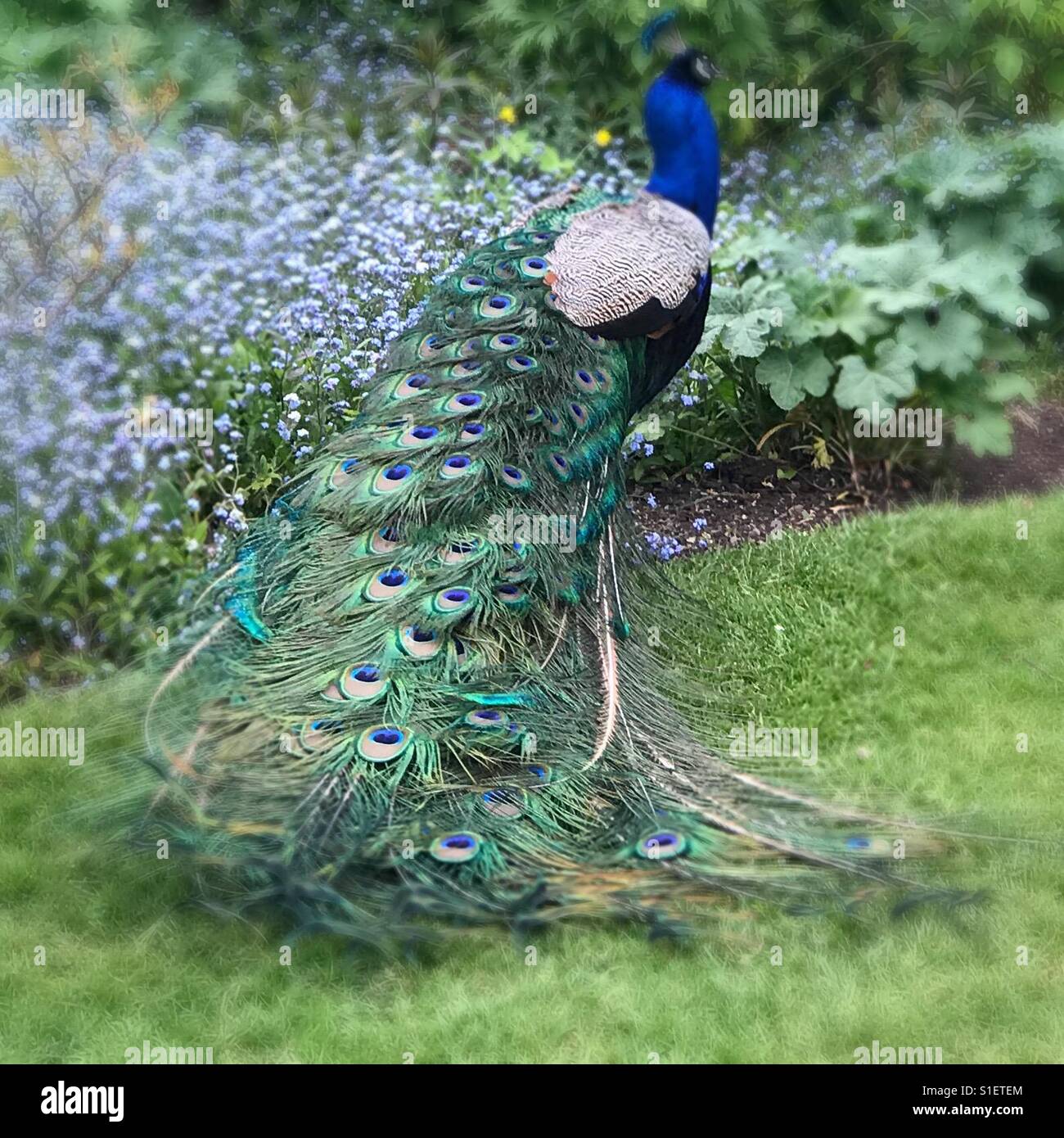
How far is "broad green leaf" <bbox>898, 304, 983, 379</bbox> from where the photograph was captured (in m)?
6.70

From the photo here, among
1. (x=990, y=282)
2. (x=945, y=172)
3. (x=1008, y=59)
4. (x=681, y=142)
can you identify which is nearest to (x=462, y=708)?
(x=681, y=142)

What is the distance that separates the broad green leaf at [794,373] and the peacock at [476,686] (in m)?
1.28

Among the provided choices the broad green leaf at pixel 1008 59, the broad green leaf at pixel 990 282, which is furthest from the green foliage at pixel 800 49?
the broad green leaf at pixel 990 282

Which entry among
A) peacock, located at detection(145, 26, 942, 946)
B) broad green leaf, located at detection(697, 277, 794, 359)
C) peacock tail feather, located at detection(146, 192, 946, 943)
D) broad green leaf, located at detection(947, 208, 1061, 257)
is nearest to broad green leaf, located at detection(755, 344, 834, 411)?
broad green leaf, located at detection(697, 277, 794, 359)

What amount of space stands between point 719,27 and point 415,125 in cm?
190

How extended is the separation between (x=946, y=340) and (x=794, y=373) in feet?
2.41

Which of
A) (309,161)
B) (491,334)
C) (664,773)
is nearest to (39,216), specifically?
(491,334)

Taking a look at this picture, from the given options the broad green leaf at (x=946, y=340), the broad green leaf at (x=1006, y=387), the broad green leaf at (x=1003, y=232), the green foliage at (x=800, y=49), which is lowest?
the broad green leaf at (x=1006, y=387)

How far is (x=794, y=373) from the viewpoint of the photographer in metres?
6.72

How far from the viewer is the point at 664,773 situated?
4.27 metres

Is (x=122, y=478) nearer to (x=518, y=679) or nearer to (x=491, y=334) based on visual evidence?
(x=491, y=334)

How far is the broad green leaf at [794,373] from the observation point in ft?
21.9

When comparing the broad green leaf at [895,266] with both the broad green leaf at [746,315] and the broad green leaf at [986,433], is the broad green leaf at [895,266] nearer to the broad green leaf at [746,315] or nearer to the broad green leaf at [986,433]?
the broad green leaf at [746,315]

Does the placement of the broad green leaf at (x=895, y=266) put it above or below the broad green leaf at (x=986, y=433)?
above
